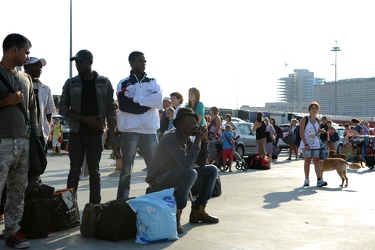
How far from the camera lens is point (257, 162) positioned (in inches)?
646

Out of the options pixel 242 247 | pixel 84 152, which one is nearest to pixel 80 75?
pixel 84 152

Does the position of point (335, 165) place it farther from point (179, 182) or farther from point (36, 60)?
point (36, 60)

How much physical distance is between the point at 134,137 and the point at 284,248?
2621 mm

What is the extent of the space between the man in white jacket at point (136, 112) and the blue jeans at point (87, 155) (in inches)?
22.7

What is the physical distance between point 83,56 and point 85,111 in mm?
640

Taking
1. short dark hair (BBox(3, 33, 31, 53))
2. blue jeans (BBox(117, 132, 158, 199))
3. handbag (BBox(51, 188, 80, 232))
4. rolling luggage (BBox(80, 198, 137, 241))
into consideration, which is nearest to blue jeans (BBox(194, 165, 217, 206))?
blue jeans (BBox(117, 132, 158, 199))

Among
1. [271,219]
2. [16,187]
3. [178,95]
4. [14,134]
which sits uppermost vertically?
[178,95]

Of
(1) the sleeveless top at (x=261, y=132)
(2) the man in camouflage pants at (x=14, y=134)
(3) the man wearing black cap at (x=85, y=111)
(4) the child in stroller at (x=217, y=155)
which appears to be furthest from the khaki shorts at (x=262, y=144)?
(2) the man in camouflage pants at (x=14, y=134)

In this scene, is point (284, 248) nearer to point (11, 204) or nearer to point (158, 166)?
point (158, 166)

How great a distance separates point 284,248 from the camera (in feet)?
19.5

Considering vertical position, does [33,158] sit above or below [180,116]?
below

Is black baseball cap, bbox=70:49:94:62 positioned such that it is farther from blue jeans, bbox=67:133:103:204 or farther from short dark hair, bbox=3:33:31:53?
short dark hair, bbox=3:33:31:53

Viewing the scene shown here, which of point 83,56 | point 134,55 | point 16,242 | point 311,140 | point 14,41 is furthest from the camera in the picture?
point 311,140

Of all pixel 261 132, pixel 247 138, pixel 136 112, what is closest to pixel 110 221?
pixel 136 112
